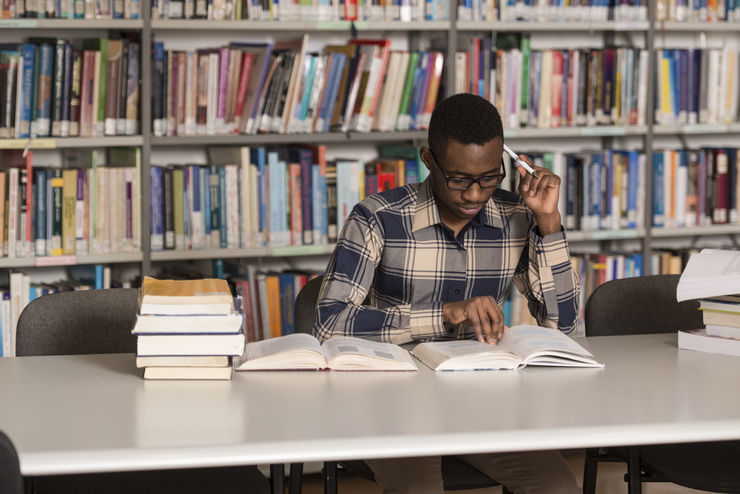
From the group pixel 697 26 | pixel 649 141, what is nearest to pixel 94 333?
pixel 649 141

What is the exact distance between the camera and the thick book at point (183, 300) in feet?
5.43

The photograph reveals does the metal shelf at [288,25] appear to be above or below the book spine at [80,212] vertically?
above

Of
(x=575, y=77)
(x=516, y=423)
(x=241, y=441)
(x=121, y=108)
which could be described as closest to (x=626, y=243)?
(x=575, y=77)

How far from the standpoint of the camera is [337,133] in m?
3.25

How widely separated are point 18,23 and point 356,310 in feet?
5.39

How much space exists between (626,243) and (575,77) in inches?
30.5

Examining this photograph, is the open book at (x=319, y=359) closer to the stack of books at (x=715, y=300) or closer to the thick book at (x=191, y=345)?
the thick book at (x=191, y=345)

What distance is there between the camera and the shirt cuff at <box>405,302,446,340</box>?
197 centimetres

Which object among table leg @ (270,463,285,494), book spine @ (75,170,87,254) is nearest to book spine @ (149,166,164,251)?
book spine @ (75,170,87,254)

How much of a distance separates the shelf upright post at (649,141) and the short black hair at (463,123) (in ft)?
5.60

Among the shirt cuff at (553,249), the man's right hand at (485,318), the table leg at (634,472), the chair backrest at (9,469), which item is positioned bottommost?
the table leg at (634,472)

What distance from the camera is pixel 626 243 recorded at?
153 inches

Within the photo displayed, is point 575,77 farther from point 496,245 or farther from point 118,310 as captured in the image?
point 118,310

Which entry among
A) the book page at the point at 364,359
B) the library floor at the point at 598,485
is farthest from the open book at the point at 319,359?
the library floor at the point at 598,485
